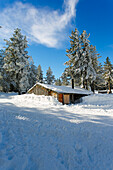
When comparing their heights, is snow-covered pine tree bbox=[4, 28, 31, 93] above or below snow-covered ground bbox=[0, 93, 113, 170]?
above

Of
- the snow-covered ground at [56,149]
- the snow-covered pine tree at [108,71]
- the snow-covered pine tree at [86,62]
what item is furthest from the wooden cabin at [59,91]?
the snow-covered pine tree at [108,71]

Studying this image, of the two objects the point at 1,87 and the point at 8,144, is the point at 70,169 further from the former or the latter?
the point at 1,87

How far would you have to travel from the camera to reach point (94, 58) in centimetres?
2719

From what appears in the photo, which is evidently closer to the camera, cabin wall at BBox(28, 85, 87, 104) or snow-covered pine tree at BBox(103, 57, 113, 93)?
cabin wall at BBox(28, 85, 87, 104)

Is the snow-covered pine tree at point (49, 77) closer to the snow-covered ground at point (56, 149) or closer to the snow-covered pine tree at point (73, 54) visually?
the snow-covered pine tree at point (73, 54)

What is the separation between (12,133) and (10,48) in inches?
989

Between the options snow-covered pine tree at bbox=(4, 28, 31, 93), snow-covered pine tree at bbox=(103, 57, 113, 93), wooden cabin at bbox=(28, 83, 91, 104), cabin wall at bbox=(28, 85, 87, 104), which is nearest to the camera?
wooden cabin at bbox=(28, 83, 91, 104)

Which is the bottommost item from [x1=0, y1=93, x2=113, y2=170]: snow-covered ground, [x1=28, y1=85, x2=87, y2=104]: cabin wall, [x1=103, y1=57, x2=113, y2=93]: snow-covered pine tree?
[x1=0, y1=93, x2=113, y2=170]: snow-covered ground

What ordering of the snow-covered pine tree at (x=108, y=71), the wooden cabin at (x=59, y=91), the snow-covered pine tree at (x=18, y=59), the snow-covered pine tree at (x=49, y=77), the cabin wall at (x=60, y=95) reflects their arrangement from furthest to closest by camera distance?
1. the snow-covered pine tree at (x=49, y=77)
2. the snow-covered pine tree at (x=108, y=71)
3. the snow-covered pine tree at (x=18, y=59)
4. the cabin wall at (x=60, y=95)
5. the wooden cabin at (x=59, y=91)

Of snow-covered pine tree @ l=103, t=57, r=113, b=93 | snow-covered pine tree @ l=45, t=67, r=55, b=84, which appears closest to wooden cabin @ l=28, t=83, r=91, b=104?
snow-covered pine tree @ l=103, t=57, r=113, b=93

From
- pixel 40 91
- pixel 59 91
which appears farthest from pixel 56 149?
pixel 40 91

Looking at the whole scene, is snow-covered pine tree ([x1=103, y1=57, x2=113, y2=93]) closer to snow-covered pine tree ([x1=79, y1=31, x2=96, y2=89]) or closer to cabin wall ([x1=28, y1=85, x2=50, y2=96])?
snow-covered pine tree ([x1=79, y1=31, x2=96, y2=89])

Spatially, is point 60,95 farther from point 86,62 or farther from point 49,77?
point 49,77

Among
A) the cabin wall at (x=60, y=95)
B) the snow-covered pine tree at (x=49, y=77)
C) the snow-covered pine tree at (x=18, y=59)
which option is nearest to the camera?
the cabin wall at (x=60, y=95)
